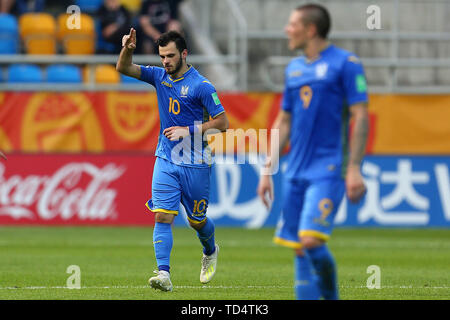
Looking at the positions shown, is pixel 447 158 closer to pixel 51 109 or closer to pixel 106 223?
pixel 106 223

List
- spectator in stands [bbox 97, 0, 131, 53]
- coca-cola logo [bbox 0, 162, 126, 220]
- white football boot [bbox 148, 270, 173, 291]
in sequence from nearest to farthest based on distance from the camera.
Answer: white football boot [bbox 148, 270, 173, 291], coca-cola logo [bbox 0, 162, 126, 220], spectator in stands [bbox 97, 0, 131, 53]

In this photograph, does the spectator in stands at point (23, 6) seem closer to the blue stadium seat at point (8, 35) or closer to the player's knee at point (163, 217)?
the blue stadium seat at point (8, 35)

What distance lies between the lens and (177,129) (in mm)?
9109

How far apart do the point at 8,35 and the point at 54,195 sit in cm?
455

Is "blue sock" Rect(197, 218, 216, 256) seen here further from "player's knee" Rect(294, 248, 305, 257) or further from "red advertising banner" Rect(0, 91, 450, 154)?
"red advertising banner" Rect(0, 91, 450, 154)

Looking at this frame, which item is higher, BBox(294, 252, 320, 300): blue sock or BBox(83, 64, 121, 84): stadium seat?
BBox(83, 64, 121, 84): stadium seat

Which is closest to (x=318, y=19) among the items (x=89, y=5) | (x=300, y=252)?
(x=300, y=252)

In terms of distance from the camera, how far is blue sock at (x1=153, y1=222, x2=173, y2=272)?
8.96m

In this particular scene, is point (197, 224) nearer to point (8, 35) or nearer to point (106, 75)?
point (106, 75)

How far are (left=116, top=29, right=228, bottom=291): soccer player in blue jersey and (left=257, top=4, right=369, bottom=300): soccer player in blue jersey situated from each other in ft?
7.61

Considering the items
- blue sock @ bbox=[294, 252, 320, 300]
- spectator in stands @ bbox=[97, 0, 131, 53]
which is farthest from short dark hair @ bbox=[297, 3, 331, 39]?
spectator in stands @ bbox=[97, 0, 131, 53]

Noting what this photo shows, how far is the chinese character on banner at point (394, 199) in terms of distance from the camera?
57.4 feet

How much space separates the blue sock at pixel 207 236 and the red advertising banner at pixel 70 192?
298 inches

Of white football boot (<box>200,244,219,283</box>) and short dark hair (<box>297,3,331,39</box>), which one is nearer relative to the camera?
short dark hair (<box>297,3,331,39</box>)
